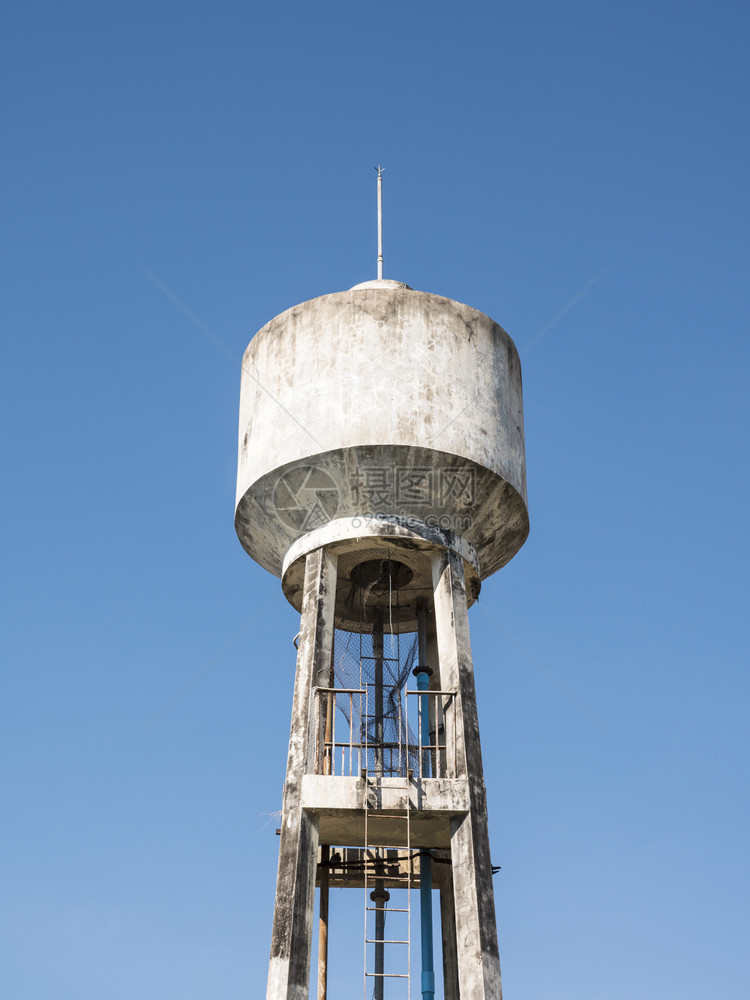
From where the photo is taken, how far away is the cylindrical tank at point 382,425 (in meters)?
15.0

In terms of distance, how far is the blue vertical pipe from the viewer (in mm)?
14148

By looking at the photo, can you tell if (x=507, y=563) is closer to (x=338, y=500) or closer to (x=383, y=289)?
(x=338, y=500)

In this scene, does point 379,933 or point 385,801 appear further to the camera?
point 379,933

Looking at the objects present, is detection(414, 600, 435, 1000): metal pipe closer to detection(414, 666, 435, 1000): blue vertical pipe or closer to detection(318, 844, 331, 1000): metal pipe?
detection(414, 666, 435, 1000): blue vertical pipe

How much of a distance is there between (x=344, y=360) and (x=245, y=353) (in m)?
1.91

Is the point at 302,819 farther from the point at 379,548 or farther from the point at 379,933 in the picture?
the point at 379,548

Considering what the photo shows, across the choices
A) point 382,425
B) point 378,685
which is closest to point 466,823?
point 378,685

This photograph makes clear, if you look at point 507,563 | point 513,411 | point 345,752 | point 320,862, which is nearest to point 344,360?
point 513,411

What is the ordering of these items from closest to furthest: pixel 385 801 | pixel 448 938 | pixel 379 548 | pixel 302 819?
pixel 302 819 → pixel 385 801 → pixel 448 938 → pixel 379 548

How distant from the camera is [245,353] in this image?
1684 cm

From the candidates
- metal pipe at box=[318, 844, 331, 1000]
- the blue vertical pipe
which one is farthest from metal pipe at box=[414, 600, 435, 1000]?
metal pipe at box=[318, 844, 331, 1000]

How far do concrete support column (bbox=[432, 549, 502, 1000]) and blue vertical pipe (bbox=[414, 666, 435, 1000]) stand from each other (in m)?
0.68

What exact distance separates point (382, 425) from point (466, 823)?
465 centimetres

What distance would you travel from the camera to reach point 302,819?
13.6 meters
